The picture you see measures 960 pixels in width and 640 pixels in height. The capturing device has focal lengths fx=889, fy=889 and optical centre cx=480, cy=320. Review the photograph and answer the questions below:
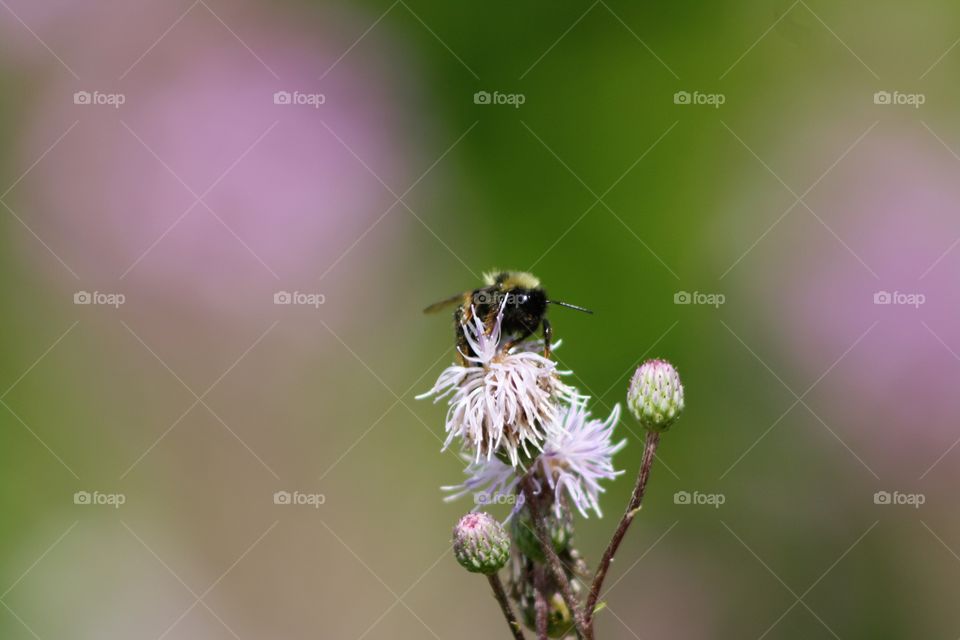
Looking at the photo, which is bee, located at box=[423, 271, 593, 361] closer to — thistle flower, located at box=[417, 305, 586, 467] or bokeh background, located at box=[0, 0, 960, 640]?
thistle flower, located at box=[417, 305, 586, 467]

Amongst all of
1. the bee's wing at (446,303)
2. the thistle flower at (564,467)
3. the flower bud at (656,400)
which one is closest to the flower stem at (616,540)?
the flower bud at (656,400)

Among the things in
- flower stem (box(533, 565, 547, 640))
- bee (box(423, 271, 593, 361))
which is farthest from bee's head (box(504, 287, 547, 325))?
flower stem (box(533, 565, 547, 640))

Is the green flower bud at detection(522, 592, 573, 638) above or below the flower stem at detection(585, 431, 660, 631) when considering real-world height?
below

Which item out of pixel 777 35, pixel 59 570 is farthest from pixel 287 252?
pixel 777 35

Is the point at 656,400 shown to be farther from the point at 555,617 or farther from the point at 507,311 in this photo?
the point at 555,617

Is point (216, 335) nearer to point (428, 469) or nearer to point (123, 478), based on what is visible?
point (123, 478)

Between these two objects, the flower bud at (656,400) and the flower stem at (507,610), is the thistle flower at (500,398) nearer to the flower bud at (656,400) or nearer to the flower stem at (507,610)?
the flower bud at (656,400)
